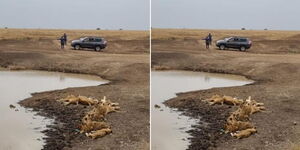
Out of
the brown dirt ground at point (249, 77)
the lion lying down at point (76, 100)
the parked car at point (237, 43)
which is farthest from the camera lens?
the lion lying down at point (76, 100)

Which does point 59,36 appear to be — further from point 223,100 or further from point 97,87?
point 223,100

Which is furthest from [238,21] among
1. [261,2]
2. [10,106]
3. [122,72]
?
[10,106]

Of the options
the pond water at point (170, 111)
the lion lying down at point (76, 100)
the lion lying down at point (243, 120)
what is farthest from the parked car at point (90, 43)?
the lion lying down at point (243, 120)

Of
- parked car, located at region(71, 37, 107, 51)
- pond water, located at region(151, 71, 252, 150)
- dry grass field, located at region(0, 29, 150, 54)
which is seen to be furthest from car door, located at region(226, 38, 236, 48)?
parked car, located at region(71, 37, 107, 51)

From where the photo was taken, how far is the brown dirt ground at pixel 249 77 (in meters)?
3.81

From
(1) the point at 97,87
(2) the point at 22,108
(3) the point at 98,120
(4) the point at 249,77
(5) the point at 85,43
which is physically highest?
(5) the point at 85,43

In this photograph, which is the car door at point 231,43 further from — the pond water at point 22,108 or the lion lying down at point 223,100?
the pond water at point 22,108

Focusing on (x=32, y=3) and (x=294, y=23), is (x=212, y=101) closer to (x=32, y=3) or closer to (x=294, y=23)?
(x=294, y=23)

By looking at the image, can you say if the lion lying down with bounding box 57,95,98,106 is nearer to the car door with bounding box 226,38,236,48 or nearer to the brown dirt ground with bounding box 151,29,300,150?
the brown dirt ground with bounding box 151,29,300,150

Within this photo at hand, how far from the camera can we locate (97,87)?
4.23m

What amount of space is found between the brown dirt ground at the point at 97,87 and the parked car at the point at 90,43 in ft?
0.17

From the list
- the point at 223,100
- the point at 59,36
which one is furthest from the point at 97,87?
the point at 223,100

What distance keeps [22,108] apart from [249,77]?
6.83ft

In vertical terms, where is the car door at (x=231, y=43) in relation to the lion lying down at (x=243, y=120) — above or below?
above
